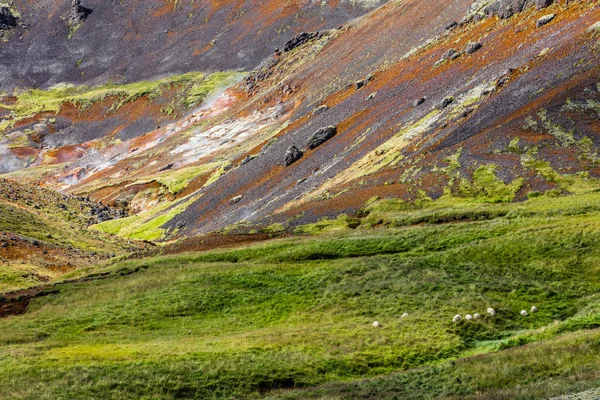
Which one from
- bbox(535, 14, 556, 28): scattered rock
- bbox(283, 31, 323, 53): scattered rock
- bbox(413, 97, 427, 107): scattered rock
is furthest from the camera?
bbox(283, 31, 323, 53): scattered rock

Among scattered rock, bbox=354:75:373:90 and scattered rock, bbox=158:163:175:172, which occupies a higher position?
scattered rock, bbox=158:163:175:172

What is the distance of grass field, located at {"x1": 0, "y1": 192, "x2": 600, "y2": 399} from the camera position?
90.9 ft

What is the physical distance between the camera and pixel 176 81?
647 ft

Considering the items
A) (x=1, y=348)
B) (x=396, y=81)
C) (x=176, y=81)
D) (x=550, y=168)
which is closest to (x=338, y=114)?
(x=396, y=81)

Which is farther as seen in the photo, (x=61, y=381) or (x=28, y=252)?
(x=28, y=252)

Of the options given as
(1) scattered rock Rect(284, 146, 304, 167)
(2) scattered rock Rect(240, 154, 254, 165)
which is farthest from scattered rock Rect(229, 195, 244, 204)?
(2) scattered rock Rect(240, 154, 254, 165)

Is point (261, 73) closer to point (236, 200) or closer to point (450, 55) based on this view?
point (450, 55)

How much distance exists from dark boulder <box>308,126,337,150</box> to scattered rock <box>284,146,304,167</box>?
2297 mm

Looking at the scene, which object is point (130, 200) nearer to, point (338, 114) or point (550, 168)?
point (338, 114)

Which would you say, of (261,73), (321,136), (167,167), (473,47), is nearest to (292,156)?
(321,136)

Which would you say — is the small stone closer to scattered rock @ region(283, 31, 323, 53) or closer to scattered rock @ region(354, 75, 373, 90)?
scattered rock @ region(354, 75, 373, 90)

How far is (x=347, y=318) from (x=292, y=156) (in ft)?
189

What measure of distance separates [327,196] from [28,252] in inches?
1243

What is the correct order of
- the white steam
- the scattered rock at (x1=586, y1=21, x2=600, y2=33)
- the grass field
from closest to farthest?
1. the grass field
2. the scattered rock at (x1=586, y1=21, x2=600, y2=33)
3. the white steam
